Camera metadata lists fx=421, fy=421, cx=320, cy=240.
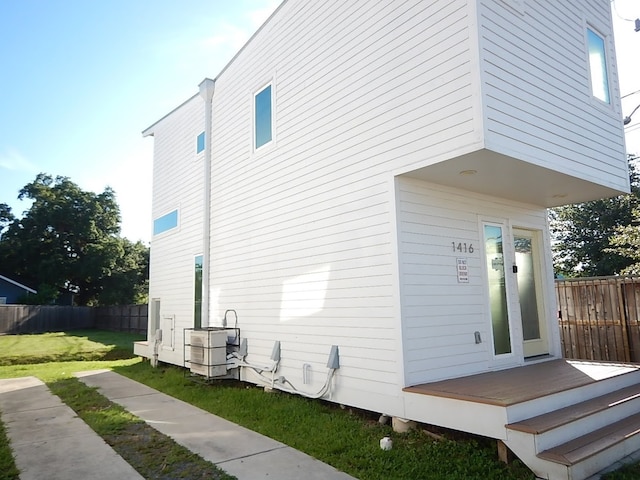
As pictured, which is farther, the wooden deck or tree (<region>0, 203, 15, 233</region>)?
tree (<region>0, 203, 15, 233</region>)

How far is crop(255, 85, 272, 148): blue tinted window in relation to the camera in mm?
7054

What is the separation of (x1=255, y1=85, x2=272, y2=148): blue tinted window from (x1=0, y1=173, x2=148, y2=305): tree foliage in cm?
2490

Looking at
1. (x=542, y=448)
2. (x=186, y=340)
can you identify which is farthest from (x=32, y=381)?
(x=542, y=448)

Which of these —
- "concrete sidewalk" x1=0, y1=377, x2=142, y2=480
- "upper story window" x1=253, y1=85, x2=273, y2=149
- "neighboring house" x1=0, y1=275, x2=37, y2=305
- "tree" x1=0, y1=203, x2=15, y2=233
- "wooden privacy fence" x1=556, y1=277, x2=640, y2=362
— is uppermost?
"tree" x1=0, y1=203, x2=15, y2=233

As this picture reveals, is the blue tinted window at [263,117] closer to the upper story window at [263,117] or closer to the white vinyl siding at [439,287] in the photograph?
the upper story window at [263,117]

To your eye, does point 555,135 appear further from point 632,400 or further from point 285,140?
point 285,140

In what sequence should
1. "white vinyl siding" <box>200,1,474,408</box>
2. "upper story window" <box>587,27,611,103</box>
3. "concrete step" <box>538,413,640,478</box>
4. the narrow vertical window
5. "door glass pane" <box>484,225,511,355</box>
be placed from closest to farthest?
"concrete step" <box>538,413,640,478</box>, "white vinyl siding" <box>200,1,474,408</box>, "door glass pane" <box>484,225,511,355</box>, "upper story window" <box>587,27,611,103</box>, the narrow vertical window

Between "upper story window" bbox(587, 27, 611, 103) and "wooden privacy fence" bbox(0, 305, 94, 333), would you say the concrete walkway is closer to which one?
"upper story window" bbox(587, 27, 611, 103)

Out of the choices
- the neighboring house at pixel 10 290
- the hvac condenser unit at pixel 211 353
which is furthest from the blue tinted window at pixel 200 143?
the neighboring house at pixel 10 290

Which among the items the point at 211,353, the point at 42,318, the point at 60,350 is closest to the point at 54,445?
the point at 211,353

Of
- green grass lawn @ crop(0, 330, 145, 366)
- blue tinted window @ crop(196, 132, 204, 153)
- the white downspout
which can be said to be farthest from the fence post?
green grass lawn @ crop(0, 330, 145, 366)

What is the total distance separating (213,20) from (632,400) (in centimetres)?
843

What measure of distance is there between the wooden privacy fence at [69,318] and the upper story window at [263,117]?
14188 millimetres

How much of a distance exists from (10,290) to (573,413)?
30.9m
